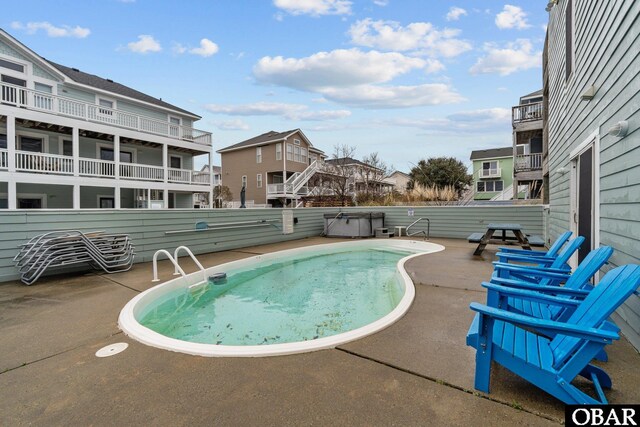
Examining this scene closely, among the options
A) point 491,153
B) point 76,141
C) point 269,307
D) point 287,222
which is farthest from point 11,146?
point 491,153

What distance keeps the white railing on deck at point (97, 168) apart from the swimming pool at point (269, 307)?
9.88 metres

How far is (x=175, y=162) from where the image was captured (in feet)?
57.8

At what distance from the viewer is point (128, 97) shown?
15250mm

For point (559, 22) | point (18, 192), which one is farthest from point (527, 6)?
point (18, 192)

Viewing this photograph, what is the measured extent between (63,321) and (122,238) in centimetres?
298

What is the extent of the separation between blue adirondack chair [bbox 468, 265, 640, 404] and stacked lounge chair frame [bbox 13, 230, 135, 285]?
20.6 ft

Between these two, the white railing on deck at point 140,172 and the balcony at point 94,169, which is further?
the white railing on deck at point 140,172

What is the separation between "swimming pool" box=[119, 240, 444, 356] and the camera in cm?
292

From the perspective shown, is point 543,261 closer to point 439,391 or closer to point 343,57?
point 439,391

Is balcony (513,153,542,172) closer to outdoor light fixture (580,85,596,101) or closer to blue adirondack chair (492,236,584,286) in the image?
outdoor light fixture (580,85,596,101)

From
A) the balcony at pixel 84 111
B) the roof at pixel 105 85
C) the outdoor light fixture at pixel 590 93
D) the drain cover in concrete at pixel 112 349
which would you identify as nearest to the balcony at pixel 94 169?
the balcony at pixel 84 111

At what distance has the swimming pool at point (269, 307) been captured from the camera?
2.92 m

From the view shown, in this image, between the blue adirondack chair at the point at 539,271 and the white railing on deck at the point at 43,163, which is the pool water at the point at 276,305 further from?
the white railing on deck at the point at 43,163

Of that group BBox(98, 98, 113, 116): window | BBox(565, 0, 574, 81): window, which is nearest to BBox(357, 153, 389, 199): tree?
BBox(565, 0, 574, 81): window
